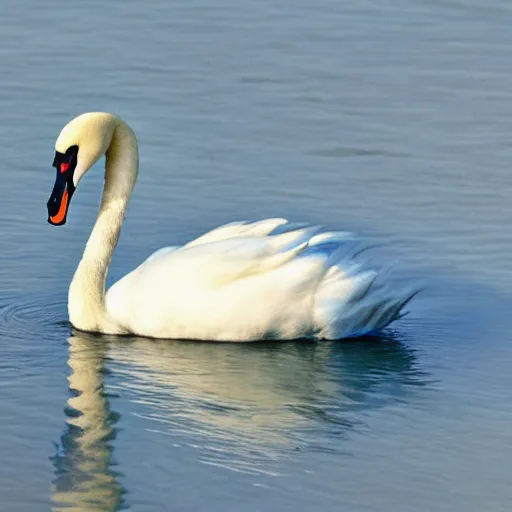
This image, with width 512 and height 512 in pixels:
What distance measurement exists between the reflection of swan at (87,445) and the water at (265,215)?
0.5 inches

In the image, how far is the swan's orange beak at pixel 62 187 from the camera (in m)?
8.88

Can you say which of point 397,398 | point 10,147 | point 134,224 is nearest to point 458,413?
point 397,398

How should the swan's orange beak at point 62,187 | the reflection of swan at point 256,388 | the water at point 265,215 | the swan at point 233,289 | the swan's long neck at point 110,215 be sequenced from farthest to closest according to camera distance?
the swan's long neck at point 110,215 → the swan's orange beak at point 62,187 → the swan at point 233,289 → the reflection of swan at point 256,388 → the water at point 265,215

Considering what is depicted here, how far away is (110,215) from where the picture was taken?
9203 mm

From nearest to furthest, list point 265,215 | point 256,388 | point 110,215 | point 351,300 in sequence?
point 256,388 → point 351,300 → point 110,215 → point 265,215

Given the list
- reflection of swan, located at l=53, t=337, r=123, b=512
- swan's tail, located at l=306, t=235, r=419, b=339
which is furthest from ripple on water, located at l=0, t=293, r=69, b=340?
swan's tail, located at l=306, t=235, r=419, b=339

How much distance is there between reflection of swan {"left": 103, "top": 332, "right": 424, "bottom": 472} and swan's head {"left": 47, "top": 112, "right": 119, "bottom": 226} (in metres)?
0.77

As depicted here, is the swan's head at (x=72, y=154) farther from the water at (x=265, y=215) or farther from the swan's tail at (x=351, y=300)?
the swan's tail at (x=351, y=300)

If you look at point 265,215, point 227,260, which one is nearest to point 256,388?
point 227,260

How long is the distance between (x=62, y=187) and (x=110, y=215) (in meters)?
0.39

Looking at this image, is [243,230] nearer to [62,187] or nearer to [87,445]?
[62,187]

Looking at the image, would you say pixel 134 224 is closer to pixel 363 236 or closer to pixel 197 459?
pixel 363 236

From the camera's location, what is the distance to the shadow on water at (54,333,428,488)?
7086 mm

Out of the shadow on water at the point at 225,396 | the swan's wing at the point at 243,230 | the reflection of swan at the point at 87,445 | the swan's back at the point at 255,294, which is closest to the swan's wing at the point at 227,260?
the swan's back at the point at 255,294
